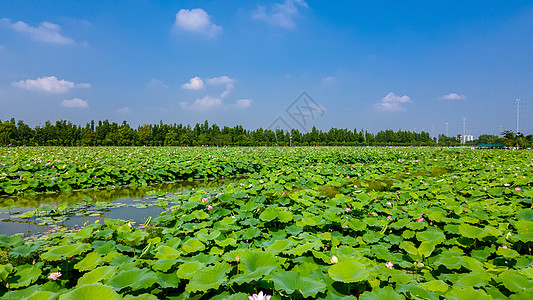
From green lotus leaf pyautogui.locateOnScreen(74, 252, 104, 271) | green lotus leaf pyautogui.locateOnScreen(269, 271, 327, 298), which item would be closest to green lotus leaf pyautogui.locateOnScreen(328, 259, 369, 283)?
green lotus leaf pyautogui.locateOnScreen(269, 271, 327, 298)

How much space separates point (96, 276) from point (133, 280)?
0.72 feet

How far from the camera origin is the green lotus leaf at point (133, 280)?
1320 mm

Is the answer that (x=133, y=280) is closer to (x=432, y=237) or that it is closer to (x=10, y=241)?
(x=10, y=241)

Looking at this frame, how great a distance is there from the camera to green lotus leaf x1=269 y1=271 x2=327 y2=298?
118 centimetres

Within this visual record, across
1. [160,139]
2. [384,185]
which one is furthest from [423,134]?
[384,185]

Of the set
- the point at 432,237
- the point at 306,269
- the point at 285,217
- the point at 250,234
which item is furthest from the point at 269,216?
the point at 432,237

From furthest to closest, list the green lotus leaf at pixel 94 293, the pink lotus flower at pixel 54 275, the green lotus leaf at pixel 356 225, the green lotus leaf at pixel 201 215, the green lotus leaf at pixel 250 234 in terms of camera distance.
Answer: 1. the green lotus leaf at pixel 201 215
2. the green lotus leaf at pixel 356 225
3. the green lotus leaf at pixel 250 234
4. the pink lotus flower at pixel 54 275
5. the green lotus leaf at pixel 94 293

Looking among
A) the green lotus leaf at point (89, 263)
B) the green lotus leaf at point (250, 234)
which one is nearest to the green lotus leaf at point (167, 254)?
the green lotus leaf at point (89, 263)

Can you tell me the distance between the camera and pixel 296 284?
125 centimetres

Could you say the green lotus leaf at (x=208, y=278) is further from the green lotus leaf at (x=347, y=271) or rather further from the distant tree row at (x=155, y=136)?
the distant tree row at (x=155, y=136)

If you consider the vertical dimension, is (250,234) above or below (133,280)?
below

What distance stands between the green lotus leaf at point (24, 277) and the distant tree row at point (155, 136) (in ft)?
135

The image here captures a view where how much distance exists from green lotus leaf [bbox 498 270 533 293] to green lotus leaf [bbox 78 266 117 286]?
2186 mm

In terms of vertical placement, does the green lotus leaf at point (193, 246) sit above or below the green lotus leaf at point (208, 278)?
below
